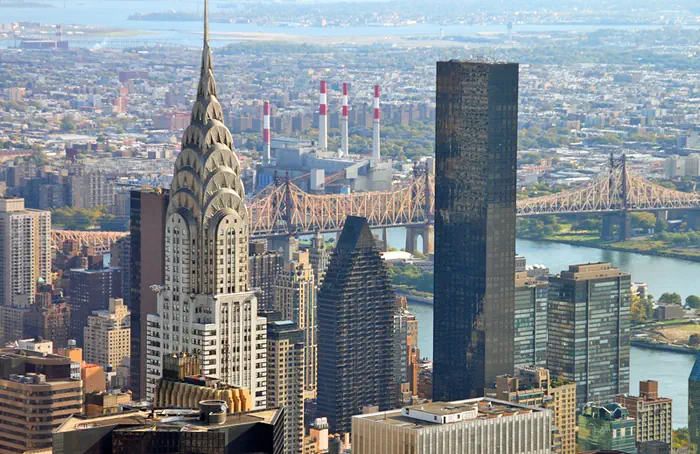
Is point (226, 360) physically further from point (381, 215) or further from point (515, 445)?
point (381, 215)

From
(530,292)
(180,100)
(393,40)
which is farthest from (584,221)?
(393,40)

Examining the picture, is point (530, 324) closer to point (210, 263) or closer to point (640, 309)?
point (640, 309)

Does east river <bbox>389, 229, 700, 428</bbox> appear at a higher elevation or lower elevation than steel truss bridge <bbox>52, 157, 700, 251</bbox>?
lower

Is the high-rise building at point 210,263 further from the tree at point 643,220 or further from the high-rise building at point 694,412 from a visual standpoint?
the tree at point 643,220

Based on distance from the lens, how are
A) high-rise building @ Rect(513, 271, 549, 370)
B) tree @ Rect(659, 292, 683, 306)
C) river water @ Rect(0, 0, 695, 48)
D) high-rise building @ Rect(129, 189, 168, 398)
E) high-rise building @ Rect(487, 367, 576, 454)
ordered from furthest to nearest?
river water @ Rect(0, 0, 695, 48) → tree @ Rect(659, 292, 683, 306) → high-rise building @ Rect(513, 271, 549, 370) → high-rise building @ Rect(487, 367, 576, 454) → high-rise building @ Rect(129, 189, 168, 398)

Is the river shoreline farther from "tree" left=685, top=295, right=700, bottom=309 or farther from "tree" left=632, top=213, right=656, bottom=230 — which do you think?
"tree" left=685, top=295, right=700, bottom=309

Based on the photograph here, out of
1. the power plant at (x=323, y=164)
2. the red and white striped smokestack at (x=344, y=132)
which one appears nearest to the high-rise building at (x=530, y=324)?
the power plant at (x=323, y=164)

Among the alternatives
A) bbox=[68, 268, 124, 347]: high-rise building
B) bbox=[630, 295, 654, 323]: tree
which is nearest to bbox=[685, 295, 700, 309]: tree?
bbox=[630, 295, 654, 323]: tree

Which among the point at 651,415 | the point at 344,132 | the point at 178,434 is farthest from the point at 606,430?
the point at 344,132
